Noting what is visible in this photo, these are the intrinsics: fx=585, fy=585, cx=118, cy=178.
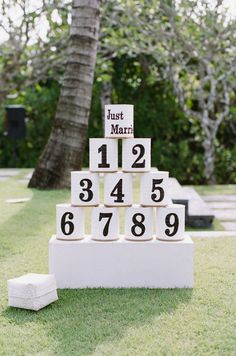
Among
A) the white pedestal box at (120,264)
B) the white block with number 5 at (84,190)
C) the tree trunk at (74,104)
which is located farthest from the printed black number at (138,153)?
the tree trunk at (74,104)

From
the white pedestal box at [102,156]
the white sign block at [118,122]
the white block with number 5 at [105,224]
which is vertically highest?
the white sign block at [118,122]

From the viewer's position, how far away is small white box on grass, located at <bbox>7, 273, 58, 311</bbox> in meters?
3.26

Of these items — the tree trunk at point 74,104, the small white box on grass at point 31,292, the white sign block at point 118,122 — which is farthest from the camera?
the tree trunk at point 74,104

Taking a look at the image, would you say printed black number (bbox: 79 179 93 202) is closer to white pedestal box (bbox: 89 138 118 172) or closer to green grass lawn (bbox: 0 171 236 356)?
white pedestal box (bbox: 89 138 118 172)

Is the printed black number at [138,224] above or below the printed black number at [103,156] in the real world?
below

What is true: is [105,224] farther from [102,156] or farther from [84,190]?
[102,156]

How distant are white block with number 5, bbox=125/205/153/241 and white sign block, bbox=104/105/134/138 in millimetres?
528

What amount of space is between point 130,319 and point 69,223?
2.86 ft

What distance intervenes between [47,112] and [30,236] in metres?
8.20

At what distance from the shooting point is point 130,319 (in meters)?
3.12

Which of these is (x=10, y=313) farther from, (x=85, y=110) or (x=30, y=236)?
(x=85, y=110)

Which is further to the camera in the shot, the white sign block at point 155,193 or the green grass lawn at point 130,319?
the white sign block at point 155,193

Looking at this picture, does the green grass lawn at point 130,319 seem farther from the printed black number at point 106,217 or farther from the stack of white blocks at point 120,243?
the printed black number at point 106,217

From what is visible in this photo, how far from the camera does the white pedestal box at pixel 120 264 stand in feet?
12.1
